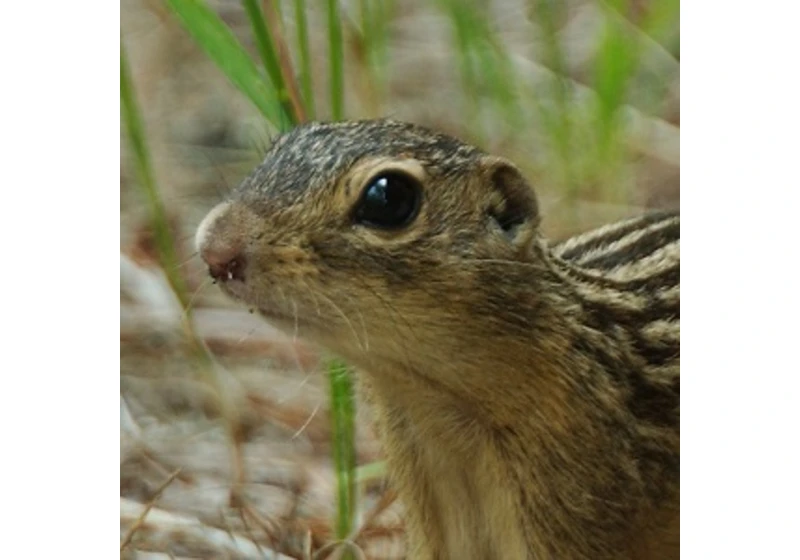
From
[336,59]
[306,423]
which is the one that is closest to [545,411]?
[306,423]

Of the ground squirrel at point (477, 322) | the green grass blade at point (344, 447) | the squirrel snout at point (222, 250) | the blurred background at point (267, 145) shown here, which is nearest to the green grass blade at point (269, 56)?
the blurred background at point (267, 145)

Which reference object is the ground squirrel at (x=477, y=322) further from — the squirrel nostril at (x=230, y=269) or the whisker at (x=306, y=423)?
the whisker at (x=306, y=423)

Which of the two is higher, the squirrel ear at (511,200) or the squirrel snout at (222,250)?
the squirrel ear at (511,200)

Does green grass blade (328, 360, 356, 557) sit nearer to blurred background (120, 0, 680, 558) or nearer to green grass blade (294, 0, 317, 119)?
blurred background (120, 0, 680, 558)

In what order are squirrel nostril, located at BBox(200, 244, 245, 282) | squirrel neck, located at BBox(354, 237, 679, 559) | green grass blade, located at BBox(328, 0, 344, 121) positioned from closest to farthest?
1. squirrel nostril, located at BBox(200, 244, 245, 282)
2. squirrel neck, located at BBox(354, 237, 679, 559)
3. green grass blade, located at BBox(328, 0, 344, 121)

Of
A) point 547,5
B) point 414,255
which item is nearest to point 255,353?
point 414,255

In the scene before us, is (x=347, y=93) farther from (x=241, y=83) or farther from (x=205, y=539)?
(x=205, y=539)

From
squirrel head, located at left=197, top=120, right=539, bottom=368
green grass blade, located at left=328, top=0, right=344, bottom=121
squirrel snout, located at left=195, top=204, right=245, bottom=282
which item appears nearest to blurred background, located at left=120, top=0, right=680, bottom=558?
green grass blade, located at left=328, top=0, right=344, bottom=121
